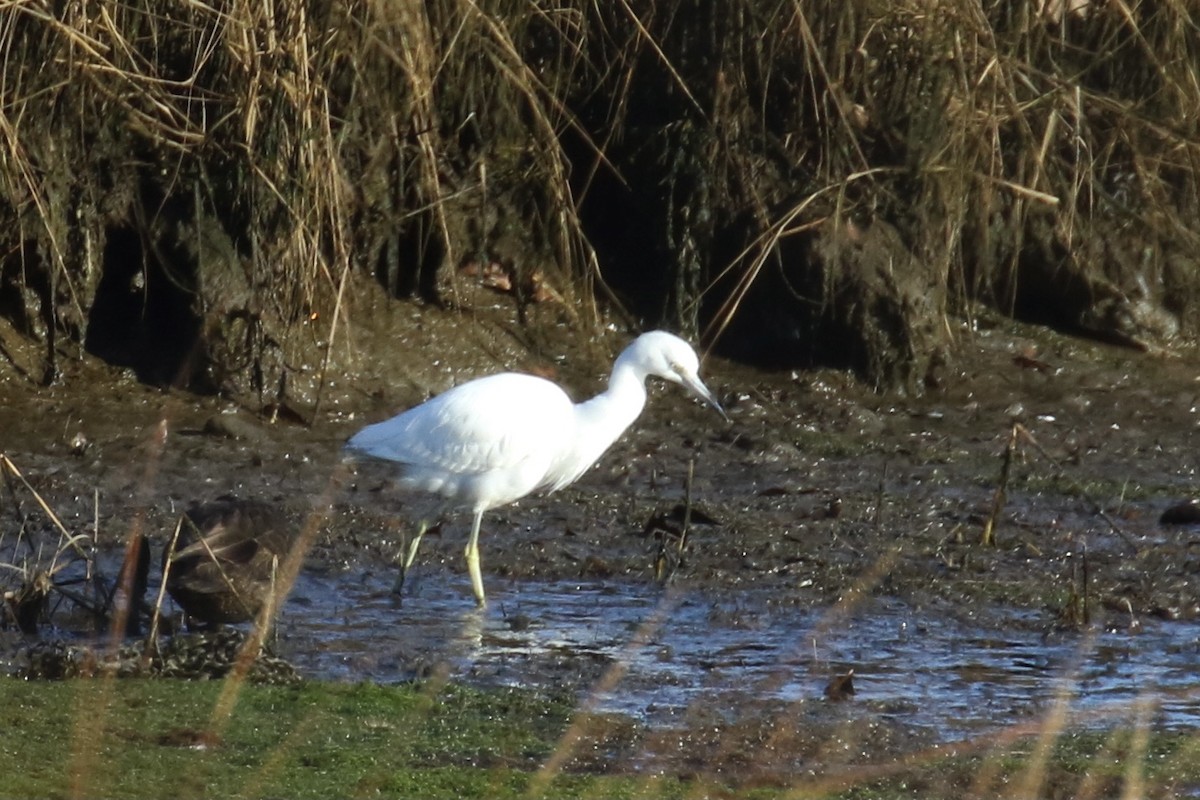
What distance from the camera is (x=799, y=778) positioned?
3.95 metres

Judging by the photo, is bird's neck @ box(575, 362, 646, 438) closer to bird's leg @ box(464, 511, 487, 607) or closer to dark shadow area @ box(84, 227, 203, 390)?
bird's leg @ box(464, 511, 487, 607)

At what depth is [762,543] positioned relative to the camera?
6.39 meters

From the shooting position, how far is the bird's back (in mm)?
6355

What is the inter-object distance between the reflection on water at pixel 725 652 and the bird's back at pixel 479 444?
44cm

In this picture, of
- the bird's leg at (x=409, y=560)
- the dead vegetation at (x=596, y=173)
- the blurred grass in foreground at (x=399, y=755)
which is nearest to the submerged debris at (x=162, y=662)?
the blurred grass in foreground at (x=399, y=755)

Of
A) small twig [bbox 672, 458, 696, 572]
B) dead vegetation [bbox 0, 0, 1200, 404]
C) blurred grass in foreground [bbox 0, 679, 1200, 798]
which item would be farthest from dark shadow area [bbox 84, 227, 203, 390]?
blurred grass in foreground [bbox 0, 679, 1200, 798]

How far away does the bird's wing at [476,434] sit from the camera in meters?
6.36

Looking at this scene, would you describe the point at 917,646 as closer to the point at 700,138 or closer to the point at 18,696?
the point at 18,696

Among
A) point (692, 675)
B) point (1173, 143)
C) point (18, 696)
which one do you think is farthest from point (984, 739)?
point (1173, 143)

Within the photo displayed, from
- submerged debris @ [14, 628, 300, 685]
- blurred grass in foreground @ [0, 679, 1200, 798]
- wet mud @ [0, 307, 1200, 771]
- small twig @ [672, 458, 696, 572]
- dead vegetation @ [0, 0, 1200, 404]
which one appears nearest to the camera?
blurred grass in foreground @ [0, 679, 1200, 798]

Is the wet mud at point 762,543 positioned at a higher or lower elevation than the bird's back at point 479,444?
lower

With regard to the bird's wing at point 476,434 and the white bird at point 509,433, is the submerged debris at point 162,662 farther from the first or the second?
the bird's wing at point 476,434

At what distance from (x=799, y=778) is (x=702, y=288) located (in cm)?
456

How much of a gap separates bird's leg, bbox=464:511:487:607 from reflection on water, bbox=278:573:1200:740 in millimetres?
40
